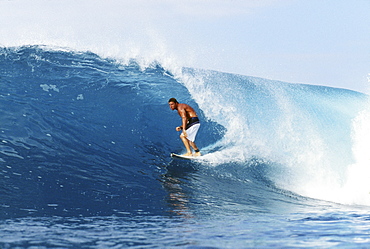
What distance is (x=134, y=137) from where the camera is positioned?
959 cm

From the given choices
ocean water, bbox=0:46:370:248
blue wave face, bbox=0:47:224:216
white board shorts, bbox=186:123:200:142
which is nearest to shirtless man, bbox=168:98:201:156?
white board shorts, bbox=186:123:200:142

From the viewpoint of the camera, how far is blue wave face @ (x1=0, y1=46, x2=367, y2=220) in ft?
20.7

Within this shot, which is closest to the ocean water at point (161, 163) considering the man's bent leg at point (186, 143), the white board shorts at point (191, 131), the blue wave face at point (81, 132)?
the blue wave face at point (81, 132)

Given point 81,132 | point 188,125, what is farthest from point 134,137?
point 188,125

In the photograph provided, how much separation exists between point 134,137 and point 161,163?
4.67 feet

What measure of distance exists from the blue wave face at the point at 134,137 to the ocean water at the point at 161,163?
1.5 inches

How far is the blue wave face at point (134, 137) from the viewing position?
249 inches

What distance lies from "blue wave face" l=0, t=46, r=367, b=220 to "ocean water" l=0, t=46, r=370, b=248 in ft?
0.12

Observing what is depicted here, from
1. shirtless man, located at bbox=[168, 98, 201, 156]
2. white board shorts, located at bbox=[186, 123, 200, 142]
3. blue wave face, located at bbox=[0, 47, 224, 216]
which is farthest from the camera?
white board shorts, located at bbox=[186, 123, 200, 142]

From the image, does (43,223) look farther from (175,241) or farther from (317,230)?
(317,230)

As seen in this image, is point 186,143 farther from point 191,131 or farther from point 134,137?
point 134,137

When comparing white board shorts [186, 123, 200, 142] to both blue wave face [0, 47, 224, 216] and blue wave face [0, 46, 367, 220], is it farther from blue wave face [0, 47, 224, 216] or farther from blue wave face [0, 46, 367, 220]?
blue wave face [0, 47, 224, 216]

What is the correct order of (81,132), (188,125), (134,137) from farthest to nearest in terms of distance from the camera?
(134,137), (188,125), (81,132)

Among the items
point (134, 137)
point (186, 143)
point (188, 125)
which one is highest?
point (188, 125)
